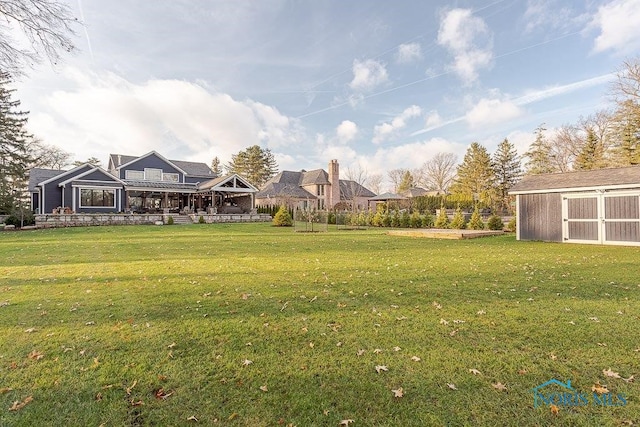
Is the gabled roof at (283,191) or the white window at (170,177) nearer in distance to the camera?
the white window at (170,177)

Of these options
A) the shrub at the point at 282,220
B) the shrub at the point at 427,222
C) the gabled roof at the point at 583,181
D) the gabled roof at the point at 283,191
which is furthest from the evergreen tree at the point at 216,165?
the gabled roof at the point at 583,181

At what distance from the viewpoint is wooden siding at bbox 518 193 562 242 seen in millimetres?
13992

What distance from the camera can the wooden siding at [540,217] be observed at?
14.0 metres

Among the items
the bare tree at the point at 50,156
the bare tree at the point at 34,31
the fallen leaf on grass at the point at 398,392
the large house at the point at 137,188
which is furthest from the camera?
the bare tree at the point at 50,156

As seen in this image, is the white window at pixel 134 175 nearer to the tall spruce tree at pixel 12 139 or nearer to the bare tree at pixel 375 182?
the tall spruce tree at pixel 12 139

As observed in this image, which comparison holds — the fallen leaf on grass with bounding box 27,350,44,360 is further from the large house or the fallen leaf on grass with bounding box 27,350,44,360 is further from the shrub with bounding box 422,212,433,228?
the large house

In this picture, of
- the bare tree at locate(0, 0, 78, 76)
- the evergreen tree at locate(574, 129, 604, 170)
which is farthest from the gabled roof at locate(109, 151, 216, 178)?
the evergreen tree at locate(574, 129, 604, 170)

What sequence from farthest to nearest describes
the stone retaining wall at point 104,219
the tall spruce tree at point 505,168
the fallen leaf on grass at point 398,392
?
the tall spruce tree at point 505,168 → the stone retaining wall at point 104,219 → the fallen leaf on grass at point 398,392

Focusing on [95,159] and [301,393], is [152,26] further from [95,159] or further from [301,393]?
[95,159]

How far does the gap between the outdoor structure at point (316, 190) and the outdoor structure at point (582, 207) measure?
1109 inches

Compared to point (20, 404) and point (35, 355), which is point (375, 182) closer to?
point (35, 355)

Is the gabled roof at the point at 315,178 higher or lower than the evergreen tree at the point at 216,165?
lower

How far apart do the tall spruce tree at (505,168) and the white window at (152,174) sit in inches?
1620

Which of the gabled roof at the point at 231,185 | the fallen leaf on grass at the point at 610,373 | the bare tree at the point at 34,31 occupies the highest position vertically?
the bare tree at the point at 34,31
